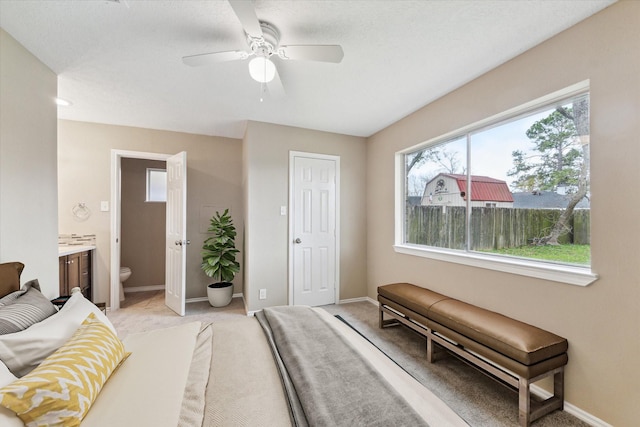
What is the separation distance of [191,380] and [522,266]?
7.35 feet

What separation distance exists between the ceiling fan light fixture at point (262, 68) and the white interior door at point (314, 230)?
168 centimetres

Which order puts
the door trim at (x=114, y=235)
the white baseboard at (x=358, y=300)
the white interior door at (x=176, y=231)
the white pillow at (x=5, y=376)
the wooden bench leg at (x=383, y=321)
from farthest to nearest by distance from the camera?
1. the white baseboard at (x=358, y=300)
2. the door trim at (x=114, y=235)
3. the white interior door at (x=176, y=231)
4. the wooden bench leg at (x=383, y=321)
5. the white pillow at (x=5, y=376)

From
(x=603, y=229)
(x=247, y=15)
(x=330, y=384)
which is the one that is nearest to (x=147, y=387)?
(x=330, y=384)

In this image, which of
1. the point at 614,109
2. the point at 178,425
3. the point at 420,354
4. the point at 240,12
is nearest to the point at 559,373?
the point at 420,354

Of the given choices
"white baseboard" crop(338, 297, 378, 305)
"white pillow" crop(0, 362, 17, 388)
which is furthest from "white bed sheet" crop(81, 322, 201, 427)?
"white baseboard" crop(338, 297, 378, 305)

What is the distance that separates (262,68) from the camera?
178 cm

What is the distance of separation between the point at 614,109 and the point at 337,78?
188cm

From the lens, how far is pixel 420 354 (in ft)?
7.72

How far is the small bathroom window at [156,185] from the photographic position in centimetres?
449

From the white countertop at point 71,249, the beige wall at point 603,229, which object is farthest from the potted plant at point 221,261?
the beige wall at point 603,229

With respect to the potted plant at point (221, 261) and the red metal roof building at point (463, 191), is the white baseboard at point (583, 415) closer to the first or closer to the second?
the red metal roof building at point (463, 191)

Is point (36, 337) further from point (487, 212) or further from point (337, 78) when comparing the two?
point (487, 212)

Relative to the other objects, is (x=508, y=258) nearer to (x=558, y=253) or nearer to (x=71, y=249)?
(x=558, y=253)

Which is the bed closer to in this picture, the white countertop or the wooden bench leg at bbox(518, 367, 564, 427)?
the wooden bench leg at bbox(518, 367, 564, 427)
